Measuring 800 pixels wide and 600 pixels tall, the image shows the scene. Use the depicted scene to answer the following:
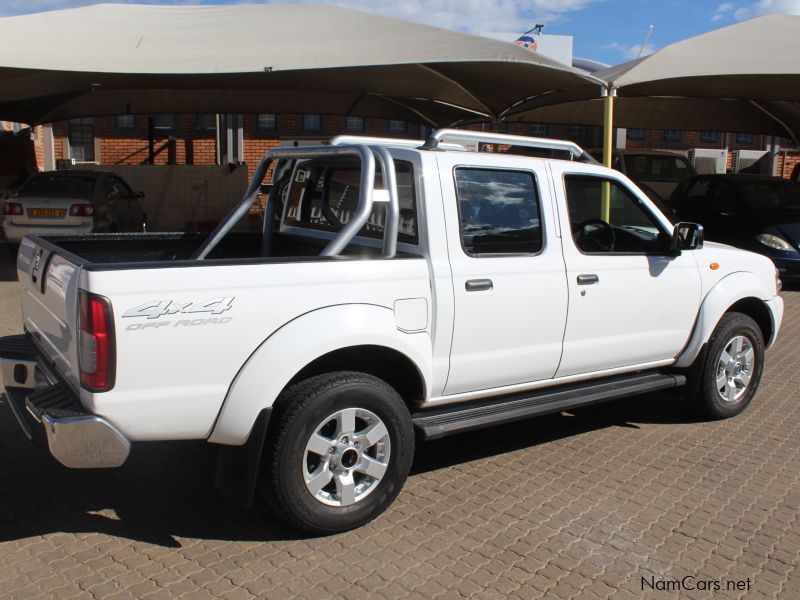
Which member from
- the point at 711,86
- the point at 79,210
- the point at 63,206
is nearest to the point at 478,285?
the point at 79,210

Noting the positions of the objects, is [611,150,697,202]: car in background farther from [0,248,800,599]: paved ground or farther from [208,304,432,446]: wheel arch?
[208,304,432,446]: wheel arch

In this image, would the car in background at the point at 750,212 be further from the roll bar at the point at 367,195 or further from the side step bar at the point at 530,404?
the roll bar at the point at 367,195

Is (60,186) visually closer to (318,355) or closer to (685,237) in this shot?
(685,237)

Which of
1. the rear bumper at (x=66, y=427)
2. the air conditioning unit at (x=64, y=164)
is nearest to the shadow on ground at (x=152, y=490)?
the rear bumper at (x=66, y=427)

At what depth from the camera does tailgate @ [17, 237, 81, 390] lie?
3459 millimetres

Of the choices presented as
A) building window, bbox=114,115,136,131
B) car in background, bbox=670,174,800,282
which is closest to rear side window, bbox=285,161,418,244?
car in background, bbox=670,174,800,282

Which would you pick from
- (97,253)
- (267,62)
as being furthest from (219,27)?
(97,253)

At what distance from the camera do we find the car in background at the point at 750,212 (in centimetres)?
1206

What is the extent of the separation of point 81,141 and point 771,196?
18.9 m

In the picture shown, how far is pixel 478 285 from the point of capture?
4.24 metres

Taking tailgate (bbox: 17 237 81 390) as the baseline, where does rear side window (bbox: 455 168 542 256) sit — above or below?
above

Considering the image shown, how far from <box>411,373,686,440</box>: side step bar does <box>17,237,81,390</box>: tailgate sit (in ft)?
5.60

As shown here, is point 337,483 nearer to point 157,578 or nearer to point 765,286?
point 157,578

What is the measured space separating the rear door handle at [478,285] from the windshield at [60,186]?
35.4 ft
